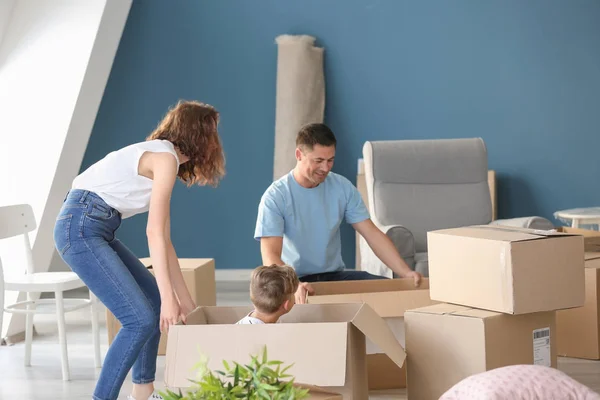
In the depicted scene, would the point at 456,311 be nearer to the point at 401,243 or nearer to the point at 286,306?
the point at 286,306

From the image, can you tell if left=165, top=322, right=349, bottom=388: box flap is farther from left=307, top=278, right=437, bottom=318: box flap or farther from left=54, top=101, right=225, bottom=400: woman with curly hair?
left=307, top=278, right=437, bottom=318: box flap

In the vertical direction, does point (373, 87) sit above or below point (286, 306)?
above

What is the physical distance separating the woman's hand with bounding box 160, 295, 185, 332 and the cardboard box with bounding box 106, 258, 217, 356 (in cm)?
123

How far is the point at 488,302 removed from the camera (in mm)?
2549

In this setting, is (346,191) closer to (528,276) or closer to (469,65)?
(528,276)

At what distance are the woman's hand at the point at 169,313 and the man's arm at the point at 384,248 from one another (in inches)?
42.6

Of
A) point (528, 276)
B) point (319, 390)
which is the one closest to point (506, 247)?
point (528, 276)

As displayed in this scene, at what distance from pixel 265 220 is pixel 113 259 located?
767 millimetres

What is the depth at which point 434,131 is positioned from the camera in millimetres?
5418

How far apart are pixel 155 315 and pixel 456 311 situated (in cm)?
89

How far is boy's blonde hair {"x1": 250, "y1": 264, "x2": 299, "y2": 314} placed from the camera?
2381 mm

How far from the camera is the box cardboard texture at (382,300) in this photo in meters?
2.79

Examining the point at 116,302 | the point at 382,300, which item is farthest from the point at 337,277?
the point at 116,302

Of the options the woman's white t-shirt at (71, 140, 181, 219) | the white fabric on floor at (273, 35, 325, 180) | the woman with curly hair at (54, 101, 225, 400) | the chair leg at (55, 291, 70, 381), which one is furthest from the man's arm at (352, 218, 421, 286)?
the white fabric on floor at (273, 35, 325, 180)
